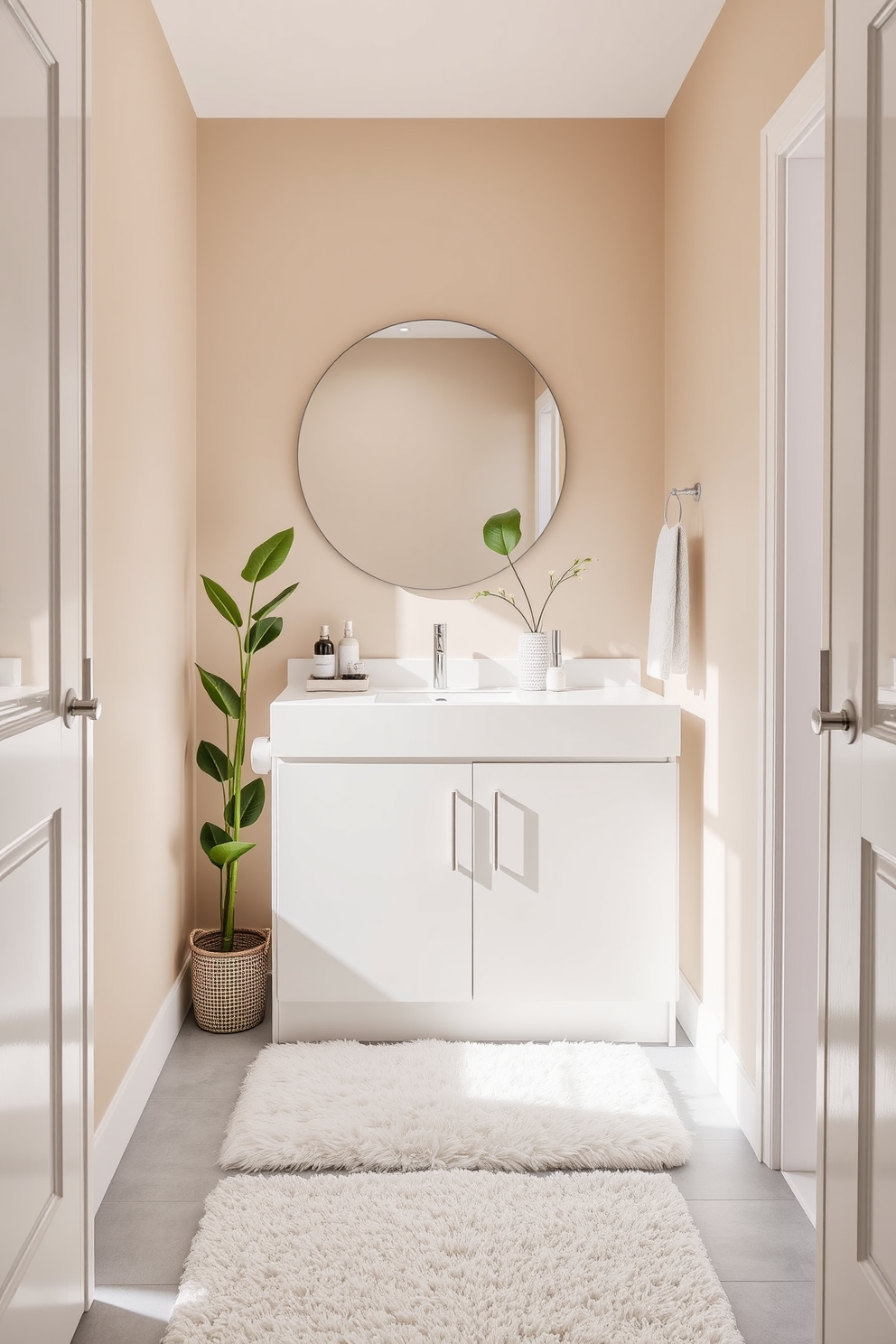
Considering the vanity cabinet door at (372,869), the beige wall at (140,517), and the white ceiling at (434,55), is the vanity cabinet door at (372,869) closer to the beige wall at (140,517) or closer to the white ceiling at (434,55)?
the beige wall at (140,517)

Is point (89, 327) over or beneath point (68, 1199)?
over

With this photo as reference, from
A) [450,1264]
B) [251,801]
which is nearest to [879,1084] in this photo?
[450,1264]

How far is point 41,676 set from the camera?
1.42m

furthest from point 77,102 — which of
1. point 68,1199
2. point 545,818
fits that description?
point 545,818

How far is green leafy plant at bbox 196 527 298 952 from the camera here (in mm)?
2789

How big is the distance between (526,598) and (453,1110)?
1.49 meters

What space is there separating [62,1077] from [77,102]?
57.3 inches

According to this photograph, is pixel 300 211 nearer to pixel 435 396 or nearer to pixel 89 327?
pixel 435 396

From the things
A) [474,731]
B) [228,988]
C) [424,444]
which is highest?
[424,444]

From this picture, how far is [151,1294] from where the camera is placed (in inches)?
66.7

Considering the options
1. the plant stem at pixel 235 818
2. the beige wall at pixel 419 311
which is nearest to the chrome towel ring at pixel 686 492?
the beige wall at pixel 419 311

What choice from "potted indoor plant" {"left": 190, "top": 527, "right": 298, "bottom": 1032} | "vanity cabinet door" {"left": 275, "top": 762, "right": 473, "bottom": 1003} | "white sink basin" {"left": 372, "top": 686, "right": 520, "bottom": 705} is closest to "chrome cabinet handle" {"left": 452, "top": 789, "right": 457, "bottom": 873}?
"vanity cabinet door" {"left": 275, "top": 762, "right": 473, "bottom": 1003}

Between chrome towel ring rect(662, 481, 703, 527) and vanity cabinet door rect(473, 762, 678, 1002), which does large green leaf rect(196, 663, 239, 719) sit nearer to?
vanity cabinet door rect(473, 762, 678, 1002)

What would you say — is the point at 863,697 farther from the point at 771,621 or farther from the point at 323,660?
the point at 323,660
